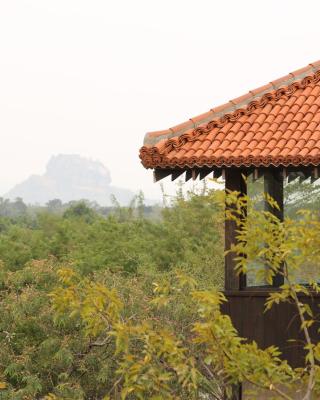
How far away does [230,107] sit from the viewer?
35.7 ft

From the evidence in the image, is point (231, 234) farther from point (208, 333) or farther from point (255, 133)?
point (208, 333)

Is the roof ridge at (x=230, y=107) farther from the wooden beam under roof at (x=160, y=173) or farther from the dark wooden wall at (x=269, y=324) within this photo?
the dark wooden wall at (x=269, y=324)

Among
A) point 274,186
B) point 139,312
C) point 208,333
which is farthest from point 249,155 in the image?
point 139,312

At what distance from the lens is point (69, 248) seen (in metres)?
41.5

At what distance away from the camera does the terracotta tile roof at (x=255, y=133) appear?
9.71 meters

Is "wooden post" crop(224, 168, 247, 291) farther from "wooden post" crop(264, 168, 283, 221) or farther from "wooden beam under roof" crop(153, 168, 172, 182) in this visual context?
"wooden beam under roof" crop(153, 168, 172, 182)

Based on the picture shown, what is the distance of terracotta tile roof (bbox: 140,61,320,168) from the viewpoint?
971 centimetres

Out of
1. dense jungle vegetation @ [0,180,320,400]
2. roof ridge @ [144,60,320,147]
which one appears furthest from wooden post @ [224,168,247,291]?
roof ridge @ [144,60,320,147]

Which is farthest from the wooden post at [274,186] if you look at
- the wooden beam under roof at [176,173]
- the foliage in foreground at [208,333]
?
the foliage in foreground at [208,333]

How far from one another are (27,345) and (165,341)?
11.5 meters

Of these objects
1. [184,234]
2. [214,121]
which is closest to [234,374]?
[214,121]

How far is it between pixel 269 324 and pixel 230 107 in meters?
2.45

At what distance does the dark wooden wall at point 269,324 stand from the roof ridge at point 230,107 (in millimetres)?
1782

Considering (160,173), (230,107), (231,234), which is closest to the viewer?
(160,173)
